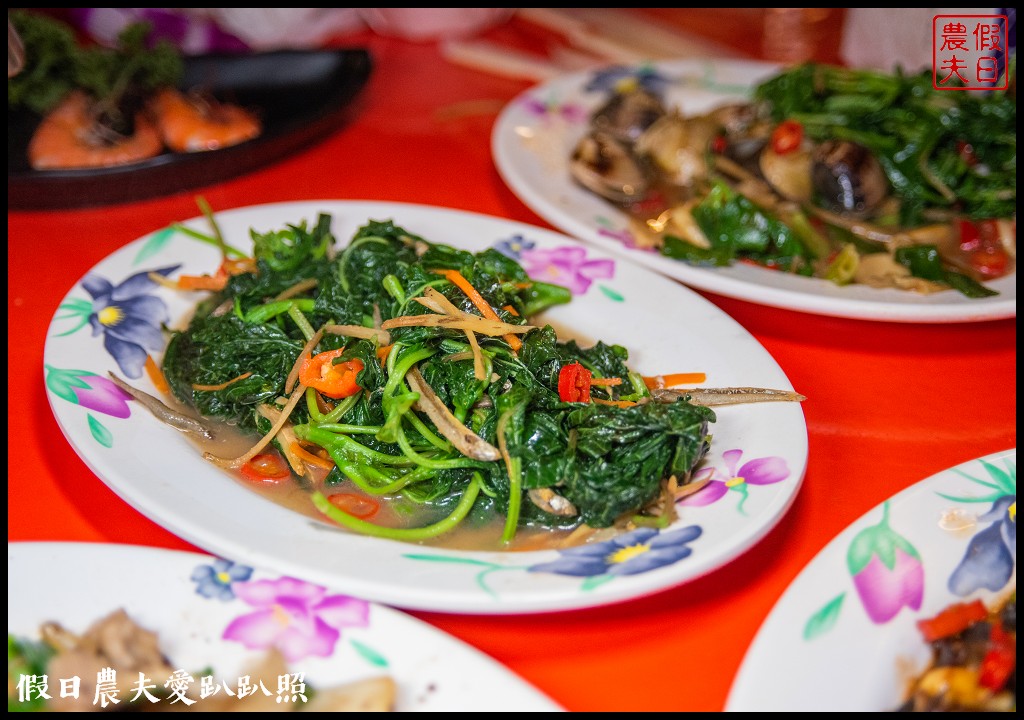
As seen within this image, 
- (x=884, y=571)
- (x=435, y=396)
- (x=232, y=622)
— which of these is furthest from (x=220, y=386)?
(x=884, y=571)

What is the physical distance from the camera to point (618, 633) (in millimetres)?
1547

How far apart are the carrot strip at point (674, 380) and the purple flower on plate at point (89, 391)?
1.13 meters

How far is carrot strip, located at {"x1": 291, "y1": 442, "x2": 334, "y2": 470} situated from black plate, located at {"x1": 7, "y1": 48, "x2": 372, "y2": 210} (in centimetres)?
146

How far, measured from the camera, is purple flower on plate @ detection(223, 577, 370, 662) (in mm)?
1345

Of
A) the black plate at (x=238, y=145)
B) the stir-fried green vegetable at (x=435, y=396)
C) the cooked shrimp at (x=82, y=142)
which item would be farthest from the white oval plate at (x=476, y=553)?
the cooked shrimp at (x=82, y=142)

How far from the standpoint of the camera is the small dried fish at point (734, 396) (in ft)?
5.82

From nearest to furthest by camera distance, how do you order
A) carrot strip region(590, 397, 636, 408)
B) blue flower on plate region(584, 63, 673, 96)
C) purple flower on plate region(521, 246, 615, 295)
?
carrot strip region(590, 397, 636, 408) < purple flower on plate region(521, 246, 615, 295) < blue flower on plate region(584, 63, 673, 96)

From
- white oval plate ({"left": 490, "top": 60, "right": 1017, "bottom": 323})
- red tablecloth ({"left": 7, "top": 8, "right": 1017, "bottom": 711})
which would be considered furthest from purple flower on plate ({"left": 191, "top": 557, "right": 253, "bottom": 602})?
white oval plate ({"left": 490, "top": 60, "right": 1017, "bottom": 323})

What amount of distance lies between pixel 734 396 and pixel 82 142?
2365 mm

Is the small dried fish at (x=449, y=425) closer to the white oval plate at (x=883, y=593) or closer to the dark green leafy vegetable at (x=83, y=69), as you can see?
the white oval plate at (x=883, y=593)

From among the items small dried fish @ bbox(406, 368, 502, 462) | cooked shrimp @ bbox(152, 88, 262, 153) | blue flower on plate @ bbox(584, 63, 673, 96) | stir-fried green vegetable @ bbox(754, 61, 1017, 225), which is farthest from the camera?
blue flower on plate @ bbox(584, 63, 673, 96)

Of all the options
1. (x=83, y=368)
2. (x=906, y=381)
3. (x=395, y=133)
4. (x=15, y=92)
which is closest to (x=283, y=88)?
(x=395, y=133)

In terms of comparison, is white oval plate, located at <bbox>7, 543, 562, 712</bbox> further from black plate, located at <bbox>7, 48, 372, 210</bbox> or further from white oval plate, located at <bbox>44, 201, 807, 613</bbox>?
black plate, located at <bbox>7, 48, 372, 210</bbox>

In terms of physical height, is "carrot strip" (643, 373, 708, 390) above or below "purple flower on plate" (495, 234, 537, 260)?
below
